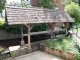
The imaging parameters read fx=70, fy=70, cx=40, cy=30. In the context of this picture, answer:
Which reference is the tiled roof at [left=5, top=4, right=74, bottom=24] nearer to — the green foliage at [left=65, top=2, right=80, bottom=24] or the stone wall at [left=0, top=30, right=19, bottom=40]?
the stone wall at [left=0, top=30, right=19, bottom=40]

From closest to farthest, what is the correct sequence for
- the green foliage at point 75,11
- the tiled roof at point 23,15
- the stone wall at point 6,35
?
the tiled roof at point 23,15, the stone wall at point 6,35, the green foliage at point 75,11

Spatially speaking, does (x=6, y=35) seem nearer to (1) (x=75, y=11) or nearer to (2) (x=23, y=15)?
(2) (x=23, y=15)

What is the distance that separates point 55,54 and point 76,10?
11.4 metres

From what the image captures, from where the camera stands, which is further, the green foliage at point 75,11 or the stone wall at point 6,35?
the green foliage at point 75,11

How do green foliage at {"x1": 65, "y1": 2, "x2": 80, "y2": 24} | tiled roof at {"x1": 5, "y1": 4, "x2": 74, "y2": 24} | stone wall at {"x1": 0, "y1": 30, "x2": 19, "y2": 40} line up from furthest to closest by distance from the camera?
green foliage at {"x1": 65, "y1": 2, "x2": 80, "y2": 24} < stone wall at {"x1": 0, "y1": 30, "x2": 19, "y2": 40} < tiled roof at {"x1": 5, "y1": 4, "x2": 74, "y2": 24}

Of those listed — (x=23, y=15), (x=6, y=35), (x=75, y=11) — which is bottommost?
(x=6, y=35)

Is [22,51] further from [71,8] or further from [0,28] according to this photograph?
[71,8]

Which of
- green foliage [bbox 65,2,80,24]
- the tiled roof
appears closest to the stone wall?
the tiled roof

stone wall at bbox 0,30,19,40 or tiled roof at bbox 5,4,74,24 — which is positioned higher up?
tiled roof at bbox 5,4,74,24

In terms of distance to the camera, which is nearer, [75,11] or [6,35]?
[6,35]

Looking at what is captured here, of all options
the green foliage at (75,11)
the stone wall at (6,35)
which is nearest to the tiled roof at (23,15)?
the stone wall at (6,35)

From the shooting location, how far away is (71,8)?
13.8m

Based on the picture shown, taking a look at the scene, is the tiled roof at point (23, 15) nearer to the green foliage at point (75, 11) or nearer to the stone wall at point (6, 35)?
the stone wall at point (6, 35)

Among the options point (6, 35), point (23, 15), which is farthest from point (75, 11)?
point (6, 35)
